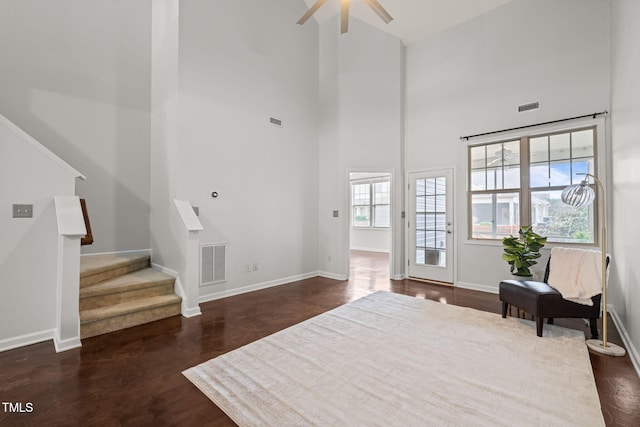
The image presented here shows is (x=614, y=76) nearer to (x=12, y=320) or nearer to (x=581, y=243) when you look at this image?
(x=581, y=243)

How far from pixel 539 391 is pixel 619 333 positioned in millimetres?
1988

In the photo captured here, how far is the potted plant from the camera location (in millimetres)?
3943

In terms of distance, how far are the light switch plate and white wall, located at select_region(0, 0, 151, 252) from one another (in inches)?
68.5

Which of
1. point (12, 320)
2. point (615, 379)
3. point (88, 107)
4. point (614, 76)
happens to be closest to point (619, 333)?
point (615, 379)

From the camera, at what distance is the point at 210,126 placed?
421 centimetres

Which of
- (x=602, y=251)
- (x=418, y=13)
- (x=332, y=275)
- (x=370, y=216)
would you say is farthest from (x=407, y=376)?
(x=370, y=216)

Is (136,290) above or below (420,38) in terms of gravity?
below

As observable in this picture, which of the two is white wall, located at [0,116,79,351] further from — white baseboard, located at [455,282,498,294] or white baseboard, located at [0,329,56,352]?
white baseboard, located at [455,282,498,294]

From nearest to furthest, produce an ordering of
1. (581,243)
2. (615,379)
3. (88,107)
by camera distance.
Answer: (615,379)
(581,243)
(88,107)

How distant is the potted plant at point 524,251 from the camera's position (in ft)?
12.9

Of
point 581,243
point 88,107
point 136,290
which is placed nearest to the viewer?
point 136,290

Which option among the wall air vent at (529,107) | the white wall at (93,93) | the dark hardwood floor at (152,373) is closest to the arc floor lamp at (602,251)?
the dark hardwood floor at (152,373)

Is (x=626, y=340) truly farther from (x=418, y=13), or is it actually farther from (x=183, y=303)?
(x=418, y=13)

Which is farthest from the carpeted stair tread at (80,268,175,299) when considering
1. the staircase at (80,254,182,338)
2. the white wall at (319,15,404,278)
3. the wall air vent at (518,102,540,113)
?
the wall air vent at (518,102,540,113)
